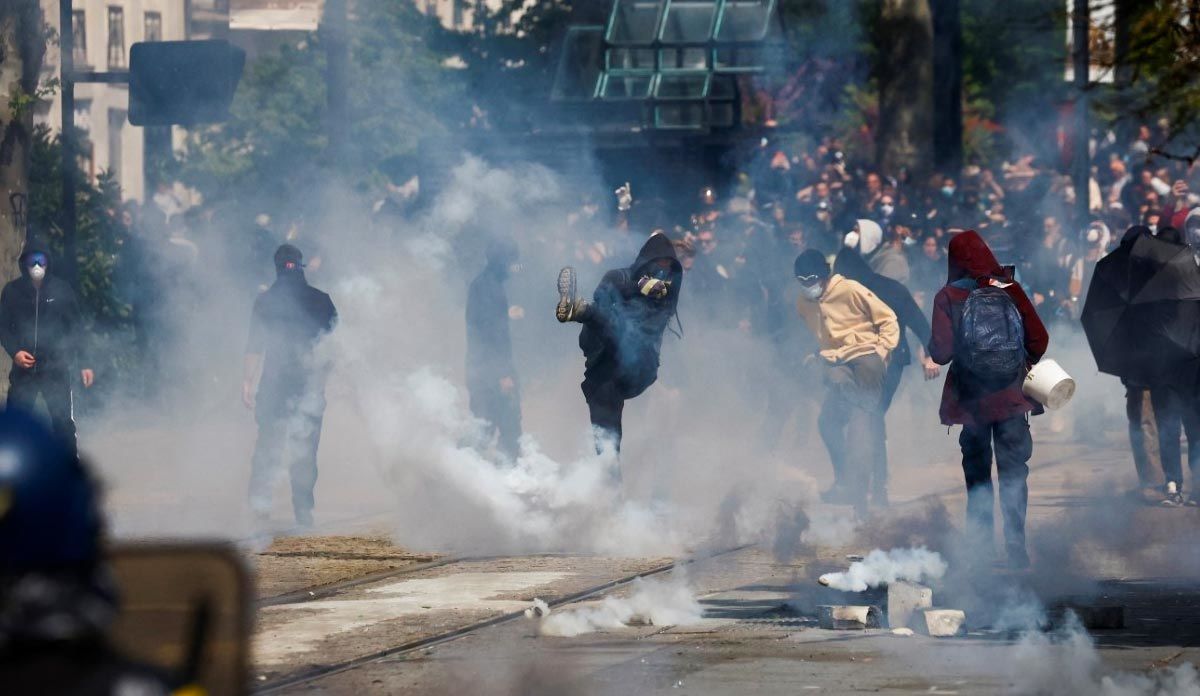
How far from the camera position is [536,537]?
10.6 meters

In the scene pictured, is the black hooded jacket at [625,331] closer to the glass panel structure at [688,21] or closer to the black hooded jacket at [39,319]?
the black hooded jacket at [39,319]

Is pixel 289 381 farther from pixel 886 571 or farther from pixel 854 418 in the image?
pixel 886 571

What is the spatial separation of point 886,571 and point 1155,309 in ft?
15.3

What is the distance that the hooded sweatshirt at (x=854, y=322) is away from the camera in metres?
12.4

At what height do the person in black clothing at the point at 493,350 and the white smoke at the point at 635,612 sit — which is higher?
the person in black clothing at the point at 493,350

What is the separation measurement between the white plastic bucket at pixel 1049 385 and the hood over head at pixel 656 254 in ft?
8.39

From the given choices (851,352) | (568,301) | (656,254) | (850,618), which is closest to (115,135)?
(851,352)

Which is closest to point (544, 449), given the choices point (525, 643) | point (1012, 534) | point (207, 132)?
point (1012, 534)

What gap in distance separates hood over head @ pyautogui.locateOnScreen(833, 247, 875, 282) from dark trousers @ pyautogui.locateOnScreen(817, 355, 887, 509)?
840 mm

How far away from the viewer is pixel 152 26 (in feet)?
164

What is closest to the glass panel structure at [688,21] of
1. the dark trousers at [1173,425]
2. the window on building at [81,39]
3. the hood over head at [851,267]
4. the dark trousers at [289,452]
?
the hood over head at [851,267]

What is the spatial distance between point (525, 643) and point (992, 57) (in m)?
34.5

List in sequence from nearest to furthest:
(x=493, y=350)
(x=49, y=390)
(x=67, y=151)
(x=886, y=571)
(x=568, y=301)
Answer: (x=886, y=571) → (x=568, y=301) → (x=49, y=390) → (x=493, y=350) → (x=67, y=151)

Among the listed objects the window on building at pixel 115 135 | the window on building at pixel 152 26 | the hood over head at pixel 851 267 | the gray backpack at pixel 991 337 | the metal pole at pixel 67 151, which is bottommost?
the gray backpack at pixel 991 337
